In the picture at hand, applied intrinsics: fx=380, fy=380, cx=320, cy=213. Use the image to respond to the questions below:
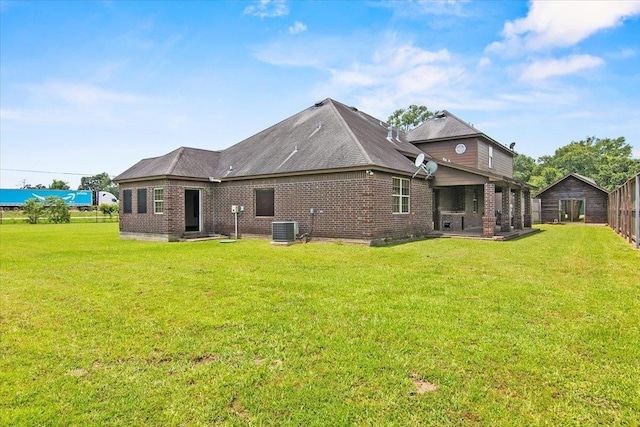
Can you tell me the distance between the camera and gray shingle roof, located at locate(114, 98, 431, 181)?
45.4ft

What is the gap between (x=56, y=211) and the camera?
32781 mm

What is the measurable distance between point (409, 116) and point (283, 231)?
1641 inches

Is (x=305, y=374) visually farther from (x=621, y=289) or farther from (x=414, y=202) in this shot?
(x=414, y=202)

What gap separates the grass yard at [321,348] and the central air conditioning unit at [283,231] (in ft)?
19.7

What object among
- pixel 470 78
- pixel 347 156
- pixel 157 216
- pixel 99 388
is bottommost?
pixel 99 388

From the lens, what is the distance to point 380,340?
403 centimetres

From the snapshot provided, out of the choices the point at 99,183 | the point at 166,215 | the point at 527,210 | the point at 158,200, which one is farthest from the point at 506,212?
the point at 99,183

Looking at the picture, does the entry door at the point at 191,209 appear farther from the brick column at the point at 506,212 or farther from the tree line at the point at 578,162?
the tree line at the point at 578,162

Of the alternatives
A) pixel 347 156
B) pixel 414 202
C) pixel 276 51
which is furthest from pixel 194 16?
pixel 414 202

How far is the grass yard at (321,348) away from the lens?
9.00 feet

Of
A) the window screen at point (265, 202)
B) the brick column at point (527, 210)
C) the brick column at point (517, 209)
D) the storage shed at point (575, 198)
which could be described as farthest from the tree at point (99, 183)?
the brick column at point (517, 209)

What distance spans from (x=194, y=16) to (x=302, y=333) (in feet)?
37.7

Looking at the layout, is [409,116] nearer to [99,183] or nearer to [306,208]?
[306,208]

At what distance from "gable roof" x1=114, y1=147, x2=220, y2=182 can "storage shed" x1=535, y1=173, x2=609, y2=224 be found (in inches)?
949
